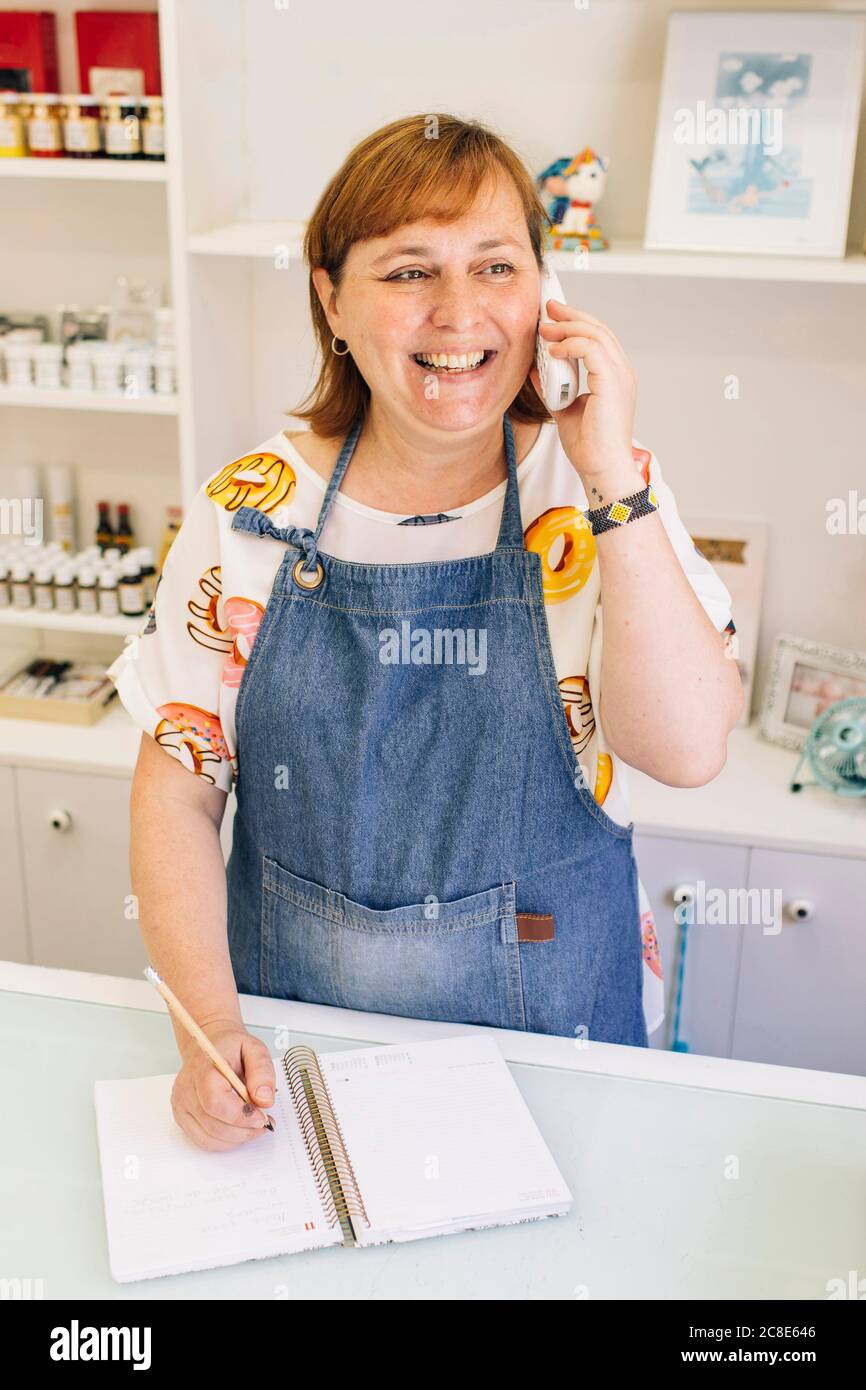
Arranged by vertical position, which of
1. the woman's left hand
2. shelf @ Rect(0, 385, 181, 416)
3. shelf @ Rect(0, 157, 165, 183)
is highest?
shelf @ Rect(0, 157, 165, 183)

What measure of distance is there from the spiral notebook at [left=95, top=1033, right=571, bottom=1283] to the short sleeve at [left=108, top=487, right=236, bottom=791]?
37cm

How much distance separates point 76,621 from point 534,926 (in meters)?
1.51

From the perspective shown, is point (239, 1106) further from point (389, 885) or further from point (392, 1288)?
point (389, 885)

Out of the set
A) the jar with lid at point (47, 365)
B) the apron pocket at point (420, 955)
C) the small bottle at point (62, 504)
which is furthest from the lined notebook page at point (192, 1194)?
the small bottle at point (62, 504)

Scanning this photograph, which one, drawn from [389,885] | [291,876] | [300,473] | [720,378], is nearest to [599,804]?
[389,885]

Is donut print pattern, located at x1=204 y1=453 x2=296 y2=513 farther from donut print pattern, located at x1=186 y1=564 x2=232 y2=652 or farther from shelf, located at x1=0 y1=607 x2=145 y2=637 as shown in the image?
shelf, located at x1=0 y1=607 x2=145 y2=637

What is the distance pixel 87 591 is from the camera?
8.57 ft

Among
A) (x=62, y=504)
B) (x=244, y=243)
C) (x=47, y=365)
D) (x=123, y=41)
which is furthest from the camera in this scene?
(x=62, y=504)

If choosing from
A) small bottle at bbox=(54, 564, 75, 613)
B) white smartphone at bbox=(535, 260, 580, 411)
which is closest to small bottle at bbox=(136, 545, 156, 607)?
small bottle at bbox=(54, 564, 75, 613)

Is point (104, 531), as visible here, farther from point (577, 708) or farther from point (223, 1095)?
point (223, 1095)

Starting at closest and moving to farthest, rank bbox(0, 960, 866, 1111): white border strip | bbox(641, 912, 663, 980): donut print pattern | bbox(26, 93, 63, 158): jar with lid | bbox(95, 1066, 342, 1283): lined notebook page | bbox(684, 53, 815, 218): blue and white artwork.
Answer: bbox(95, 1066, 342, 1283): lined notebook page
bbox(0, 960, 866, 1111): white border strip
bbox(641, 912, 663, 980): donut print pattern
bbox(684, 53, 815, 218): blue and white artwork
bbox(26, 93, 63, 158): jar with lid

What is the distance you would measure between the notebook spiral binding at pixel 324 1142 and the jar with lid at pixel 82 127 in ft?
5.84

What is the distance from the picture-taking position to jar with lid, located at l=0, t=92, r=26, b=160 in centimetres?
233

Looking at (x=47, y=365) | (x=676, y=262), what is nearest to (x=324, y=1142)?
(x=676, y=262)
